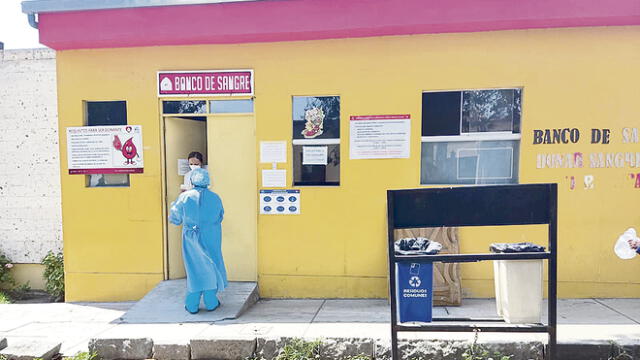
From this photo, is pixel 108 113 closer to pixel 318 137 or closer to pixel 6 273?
pixel 318 137

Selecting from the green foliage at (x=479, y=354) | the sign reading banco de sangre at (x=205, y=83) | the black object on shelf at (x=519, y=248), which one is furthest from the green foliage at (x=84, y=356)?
the black object on shelf at (x=519, y=248)

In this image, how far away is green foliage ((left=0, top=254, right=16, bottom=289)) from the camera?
263 inches

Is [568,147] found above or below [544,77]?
below

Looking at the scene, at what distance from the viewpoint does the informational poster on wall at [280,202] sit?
18.3ft

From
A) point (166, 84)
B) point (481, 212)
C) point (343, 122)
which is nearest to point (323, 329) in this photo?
point (481, 212)

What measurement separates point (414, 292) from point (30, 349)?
3875 millimetres

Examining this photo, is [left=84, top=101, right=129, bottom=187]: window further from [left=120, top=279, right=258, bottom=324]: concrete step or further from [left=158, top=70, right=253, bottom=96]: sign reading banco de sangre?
[left=120, top=279, right=258, bottom=324]: concrete step

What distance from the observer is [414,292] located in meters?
3.75

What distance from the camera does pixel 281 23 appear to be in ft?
17.0

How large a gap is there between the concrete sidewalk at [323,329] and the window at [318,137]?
1.80m

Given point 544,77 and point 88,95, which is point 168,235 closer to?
point 88,95

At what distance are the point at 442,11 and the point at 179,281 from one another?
514 cm

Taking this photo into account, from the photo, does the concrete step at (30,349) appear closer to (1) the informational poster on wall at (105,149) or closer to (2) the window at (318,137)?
(1) the informational poster on wall at (105,149)

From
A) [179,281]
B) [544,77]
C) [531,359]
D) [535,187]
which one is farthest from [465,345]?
[179,281]
